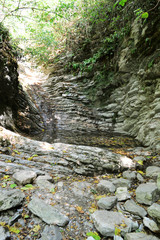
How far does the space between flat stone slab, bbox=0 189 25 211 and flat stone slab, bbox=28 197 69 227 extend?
0.17 meters

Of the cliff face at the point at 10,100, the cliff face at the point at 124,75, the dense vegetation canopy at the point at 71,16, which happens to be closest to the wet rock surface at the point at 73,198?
the cliff face at the point at 10,100

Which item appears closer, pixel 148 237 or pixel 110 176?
pixel 148 237

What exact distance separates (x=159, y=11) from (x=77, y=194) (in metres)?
7.08

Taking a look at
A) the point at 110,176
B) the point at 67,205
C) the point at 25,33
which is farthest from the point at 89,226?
the point at 25,33

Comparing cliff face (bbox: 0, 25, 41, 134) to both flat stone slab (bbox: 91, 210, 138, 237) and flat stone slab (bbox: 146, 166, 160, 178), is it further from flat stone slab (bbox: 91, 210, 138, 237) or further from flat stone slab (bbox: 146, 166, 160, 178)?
flat stone slab (bbox: 146, 166, 160, 178)

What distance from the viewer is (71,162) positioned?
11.1ft

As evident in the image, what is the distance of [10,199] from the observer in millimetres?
1727

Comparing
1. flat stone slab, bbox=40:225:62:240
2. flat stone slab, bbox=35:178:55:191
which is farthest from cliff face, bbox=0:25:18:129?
flat stone slab, bbox=40:225:62:240

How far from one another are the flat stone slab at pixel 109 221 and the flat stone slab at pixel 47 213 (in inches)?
16.3

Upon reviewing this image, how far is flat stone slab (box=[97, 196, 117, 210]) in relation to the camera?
1998mm

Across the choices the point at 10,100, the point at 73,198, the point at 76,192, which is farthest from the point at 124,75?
the point at 73,198

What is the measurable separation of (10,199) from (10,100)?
4.70 m

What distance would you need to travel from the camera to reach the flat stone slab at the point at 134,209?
5.92 ft

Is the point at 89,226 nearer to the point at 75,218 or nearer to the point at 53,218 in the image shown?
the point at 75,218
